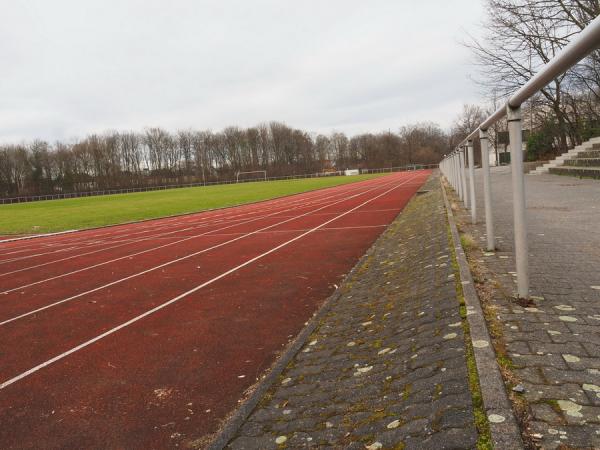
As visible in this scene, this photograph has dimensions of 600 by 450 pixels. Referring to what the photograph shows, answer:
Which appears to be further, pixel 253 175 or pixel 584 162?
pixel 253 175

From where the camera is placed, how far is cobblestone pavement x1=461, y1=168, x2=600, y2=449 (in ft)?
7.18

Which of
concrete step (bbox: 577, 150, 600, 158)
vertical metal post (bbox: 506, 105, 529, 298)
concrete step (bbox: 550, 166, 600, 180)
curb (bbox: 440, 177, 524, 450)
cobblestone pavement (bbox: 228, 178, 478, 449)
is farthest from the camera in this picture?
concrete step (bbox: 577, 150, 600, 158)

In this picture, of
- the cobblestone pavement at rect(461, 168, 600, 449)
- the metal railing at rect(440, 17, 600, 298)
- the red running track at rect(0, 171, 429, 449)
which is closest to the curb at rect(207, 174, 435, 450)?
the red running track at rect(0, 171, 429, 449)

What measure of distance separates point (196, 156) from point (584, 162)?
113 meters

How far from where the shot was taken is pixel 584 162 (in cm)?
2166

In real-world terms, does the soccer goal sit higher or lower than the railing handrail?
higher

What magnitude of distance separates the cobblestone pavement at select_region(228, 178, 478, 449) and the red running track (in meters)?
0.56

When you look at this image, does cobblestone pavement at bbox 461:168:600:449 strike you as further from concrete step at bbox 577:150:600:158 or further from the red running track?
concrete step at bbox 577:150:600:158

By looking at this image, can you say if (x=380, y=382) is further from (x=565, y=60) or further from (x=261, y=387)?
(x=565, y=60)

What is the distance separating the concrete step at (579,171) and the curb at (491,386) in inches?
690

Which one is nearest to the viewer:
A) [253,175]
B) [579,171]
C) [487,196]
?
[487,196]

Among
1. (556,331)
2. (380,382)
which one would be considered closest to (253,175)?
(380,382)

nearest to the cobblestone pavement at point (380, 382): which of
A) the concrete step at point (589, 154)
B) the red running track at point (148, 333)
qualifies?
the red running track at point (148, 333)

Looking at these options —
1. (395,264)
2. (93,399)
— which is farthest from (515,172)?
(93,399)
